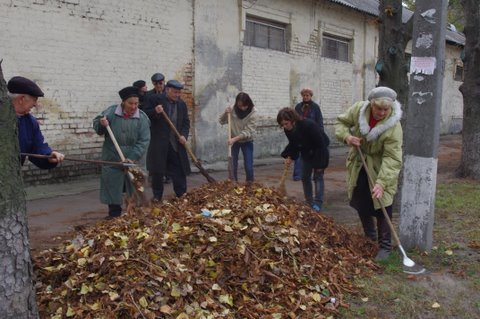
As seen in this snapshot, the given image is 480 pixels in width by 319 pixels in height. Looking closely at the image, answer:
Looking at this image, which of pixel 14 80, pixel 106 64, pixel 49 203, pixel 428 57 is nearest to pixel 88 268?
pixel 14 80

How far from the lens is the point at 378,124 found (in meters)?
4.50

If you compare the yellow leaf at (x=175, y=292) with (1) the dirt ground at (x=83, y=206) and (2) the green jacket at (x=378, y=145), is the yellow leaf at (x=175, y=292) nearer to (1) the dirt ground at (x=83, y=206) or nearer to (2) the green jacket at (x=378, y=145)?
(1) the dirt ground at (x=83, y=206)

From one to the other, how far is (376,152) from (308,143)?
1692mm

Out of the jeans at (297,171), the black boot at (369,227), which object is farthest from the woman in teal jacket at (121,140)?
the jeans at (297,171)

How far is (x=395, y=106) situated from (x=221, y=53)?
23.5 feet

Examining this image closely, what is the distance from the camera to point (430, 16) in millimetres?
4734

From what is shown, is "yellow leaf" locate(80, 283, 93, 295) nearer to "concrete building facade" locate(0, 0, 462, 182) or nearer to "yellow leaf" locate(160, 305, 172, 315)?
"yellow leaf" locate(160, 305, 172, 315)

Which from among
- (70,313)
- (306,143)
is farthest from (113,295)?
→ (306,143)

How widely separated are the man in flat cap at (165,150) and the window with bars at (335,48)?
935cm

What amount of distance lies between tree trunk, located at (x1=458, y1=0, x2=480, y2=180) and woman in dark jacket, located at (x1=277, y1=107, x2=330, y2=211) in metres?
4.03

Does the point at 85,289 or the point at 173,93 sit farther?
the point at 173,93

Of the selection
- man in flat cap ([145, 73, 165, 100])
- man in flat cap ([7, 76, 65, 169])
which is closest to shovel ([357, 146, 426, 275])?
man in flat cap ([7, 76, 65, 169])

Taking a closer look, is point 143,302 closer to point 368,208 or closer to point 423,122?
point 368,208

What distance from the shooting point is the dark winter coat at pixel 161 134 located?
6.43m
